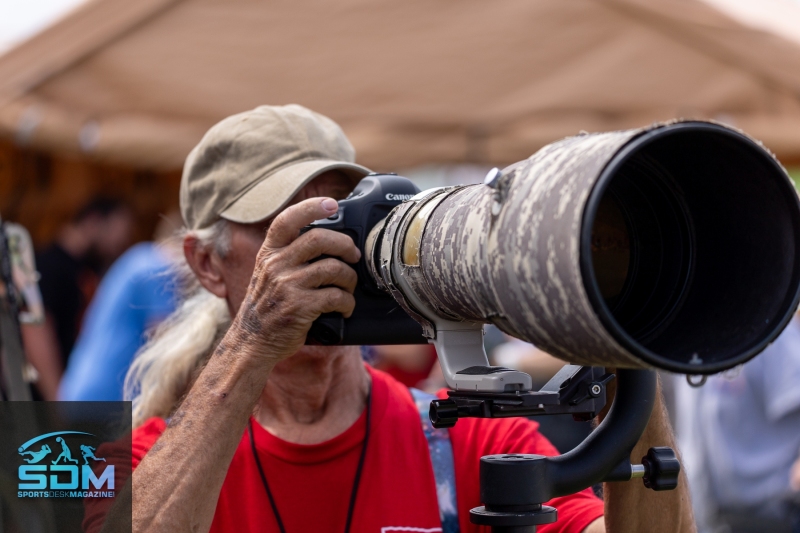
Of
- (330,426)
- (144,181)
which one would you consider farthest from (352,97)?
(330,426)

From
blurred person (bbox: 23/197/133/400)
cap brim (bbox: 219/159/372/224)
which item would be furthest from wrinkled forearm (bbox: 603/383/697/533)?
blurred person (bbox: 23/197/133/400)

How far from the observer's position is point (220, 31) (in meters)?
3.26

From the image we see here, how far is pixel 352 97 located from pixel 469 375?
110 inches

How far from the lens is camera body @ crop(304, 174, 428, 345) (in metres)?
1.28

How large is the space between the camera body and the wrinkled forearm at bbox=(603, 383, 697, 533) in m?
0.34

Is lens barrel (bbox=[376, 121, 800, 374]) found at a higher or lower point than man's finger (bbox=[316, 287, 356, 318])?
higher

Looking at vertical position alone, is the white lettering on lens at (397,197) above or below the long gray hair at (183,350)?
above

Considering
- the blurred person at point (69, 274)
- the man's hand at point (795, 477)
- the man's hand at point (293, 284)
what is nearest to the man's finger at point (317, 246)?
the man's hand at point (293, 284)

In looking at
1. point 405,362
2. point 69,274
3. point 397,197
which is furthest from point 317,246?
point 69,274

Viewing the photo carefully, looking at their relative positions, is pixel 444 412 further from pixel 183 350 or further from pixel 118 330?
pixel 118 330

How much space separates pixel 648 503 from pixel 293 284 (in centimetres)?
57

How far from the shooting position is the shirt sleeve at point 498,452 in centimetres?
139

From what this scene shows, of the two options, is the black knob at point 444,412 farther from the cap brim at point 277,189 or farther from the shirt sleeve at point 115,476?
the cap brim at point 277,189

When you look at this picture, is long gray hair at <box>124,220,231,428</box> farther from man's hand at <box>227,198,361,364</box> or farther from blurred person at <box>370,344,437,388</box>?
blurred person at <box>370,344,437,388</box>
